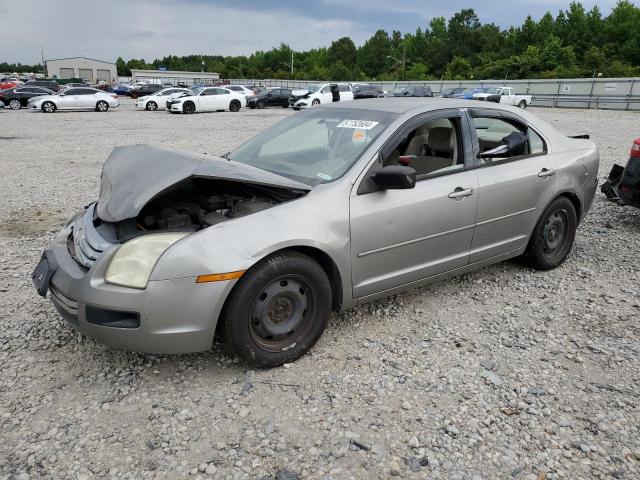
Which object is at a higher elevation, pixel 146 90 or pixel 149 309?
pixel 146 90

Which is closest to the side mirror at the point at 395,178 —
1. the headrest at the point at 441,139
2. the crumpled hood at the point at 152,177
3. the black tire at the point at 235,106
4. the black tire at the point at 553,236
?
the crumpled hood at the point at 152,177

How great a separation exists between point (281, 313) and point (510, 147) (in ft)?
7.77

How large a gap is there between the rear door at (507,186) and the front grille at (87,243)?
104 inches

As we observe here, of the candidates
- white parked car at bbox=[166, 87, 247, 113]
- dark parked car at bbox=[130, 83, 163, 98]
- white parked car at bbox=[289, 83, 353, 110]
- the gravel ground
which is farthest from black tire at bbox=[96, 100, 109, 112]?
the gravel ground

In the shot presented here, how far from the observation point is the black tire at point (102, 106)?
28.9 meters

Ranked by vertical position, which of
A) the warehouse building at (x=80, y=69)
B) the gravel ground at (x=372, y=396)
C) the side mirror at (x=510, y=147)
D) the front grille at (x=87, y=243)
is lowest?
the gravel ground at (x=372, y=396)

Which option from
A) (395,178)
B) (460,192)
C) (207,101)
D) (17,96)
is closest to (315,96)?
(207,101)

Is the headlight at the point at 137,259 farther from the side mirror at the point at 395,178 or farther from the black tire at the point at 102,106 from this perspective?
the black tire at the point at 102,106

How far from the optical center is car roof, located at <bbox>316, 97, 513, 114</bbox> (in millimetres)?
3734

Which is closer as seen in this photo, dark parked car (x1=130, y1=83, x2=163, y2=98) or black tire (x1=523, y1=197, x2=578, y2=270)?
black tire (x1=523, y1=197, x2=578, y2=270)

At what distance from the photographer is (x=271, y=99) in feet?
109

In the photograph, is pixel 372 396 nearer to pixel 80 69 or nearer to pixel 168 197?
pixel 168 197

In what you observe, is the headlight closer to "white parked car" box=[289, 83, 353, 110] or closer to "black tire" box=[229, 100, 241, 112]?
"white parked car" box=[289, 83, 353, 110]

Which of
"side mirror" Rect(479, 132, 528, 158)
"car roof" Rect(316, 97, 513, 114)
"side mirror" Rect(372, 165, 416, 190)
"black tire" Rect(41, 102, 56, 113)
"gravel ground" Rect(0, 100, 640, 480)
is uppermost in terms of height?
"car roof" Rect(316, 97, 513, 114)
